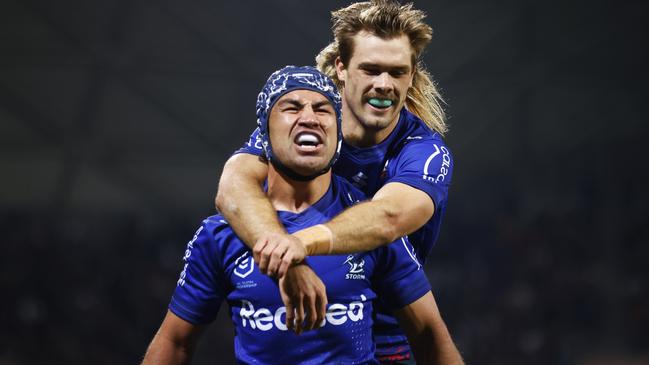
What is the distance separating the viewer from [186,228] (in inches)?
380

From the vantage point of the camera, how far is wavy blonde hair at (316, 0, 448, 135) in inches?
131

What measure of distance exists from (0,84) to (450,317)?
6321 mm

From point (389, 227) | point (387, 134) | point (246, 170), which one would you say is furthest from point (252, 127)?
point (389, 227)

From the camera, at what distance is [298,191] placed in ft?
7.97

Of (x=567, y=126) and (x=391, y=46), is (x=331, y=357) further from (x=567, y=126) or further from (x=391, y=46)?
(x=567, y=126)

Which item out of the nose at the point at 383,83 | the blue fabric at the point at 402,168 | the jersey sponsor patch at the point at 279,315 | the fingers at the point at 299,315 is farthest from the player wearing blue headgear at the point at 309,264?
the nose at the point at 383,83

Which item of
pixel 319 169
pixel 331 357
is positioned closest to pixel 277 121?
pixel 319 169

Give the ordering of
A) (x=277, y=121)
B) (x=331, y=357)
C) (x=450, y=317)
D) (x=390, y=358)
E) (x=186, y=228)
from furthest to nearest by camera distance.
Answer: (x=186, y=228)
(x=450, y=317)
(x=390, y=358)
(x=277, y=121)
(x=331, y=357)

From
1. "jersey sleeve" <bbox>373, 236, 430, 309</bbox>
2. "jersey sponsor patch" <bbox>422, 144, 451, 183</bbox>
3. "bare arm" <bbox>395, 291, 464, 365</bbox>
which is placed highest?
"jersey sponsor patch" <bbox>422, 144, 451, 183</bbox>

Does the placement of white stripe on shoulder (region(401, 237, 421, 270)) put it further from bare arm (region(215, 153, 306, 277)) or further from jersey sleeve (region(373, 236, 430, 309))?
bare arm (region(215, 153, 306, 277))

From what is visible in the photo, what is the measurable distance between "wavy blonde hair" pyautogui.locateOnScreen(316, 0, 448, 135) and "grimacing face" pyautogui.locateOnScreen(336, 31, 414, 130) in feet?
0.14

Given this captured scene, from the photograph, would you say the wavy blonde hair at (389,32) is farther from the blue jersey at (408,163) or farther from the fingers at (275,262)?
the fingers at (275,262)

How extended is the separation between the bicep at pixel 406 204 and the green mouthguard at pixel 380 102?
440 mm

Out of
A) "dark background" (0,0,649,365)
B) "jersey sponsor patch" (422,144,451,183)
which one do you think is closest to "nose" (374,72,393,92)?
"jersey sponsor patch" (422,144,451,183)
